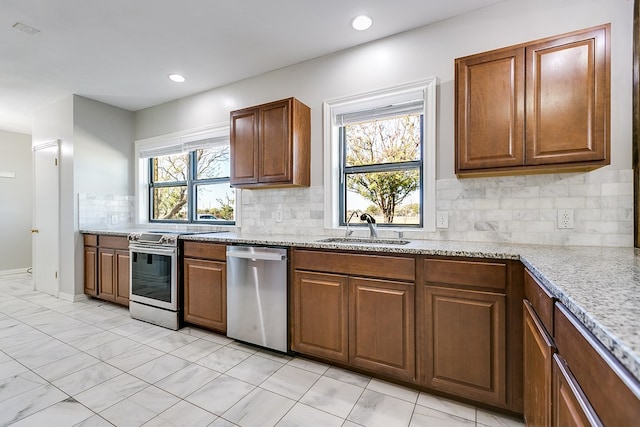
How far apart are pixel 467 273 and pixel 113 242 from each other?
151 inches

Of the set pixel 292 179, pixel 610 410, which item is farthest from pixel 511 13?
pixel 610 410

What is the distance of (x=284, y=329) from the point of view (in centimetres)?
235

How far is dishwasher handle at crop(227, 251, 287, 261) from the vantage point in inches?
92.3

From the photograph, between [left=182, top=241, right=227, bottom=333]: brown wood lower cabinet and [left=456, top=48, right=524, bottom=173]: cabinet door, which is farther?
[left=182, top=241, right=227, bottom=333]: brown wood lower cabinet

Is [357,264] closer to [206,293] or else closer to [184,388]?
[184,388]

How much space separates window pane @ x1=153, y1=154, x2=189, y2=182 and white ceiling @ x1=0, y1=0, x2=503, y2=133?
0.95m

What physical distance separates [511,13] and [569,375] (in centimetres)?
239

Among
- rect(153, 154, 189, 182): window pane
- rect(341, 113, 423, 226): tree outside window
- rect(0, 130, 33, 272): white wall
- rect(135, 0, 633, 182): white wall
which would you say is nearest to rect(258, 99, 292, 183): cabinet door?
rect(135, 0, 633, 182): white wall

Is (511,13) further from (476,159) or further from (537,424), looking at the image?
(537,424)

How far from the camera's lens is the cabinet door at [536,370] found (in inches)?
42.8

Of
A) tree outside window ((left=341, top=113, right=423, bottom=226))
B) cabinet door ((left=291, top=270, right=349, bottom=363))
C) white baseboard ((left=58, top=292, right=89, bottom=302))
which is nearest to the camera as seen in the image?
cabinet door ((left=291, top=270, right=349, bottom=363))

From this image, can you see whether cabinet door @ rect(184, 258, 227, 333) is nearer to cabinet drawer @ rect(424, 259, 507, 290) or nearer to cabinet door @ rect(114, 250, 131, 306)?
cabinet door @ rect(114, 250, 131, 306)

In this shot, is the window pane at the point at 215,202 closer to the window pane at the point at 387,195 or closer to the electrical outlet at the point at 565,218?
the window pane at the point at 387,195

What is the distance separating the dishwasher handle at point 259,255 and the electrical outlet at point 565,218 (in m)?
1.93
